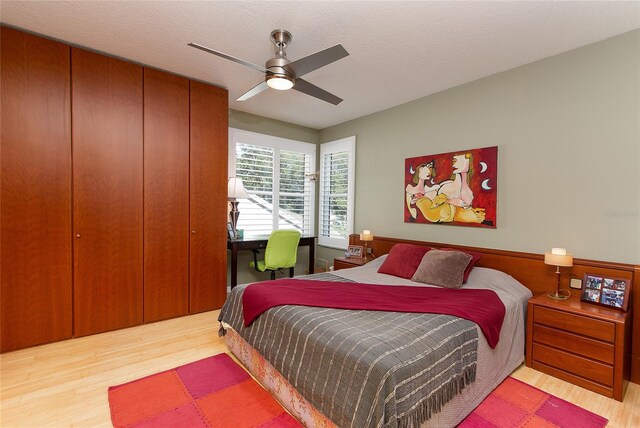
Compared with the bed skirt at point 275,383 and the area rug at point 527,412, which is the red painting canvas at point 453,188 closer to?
the area rug at point 527,412

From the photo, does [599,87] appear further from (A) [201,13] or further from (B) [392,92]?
(A) [201,13]

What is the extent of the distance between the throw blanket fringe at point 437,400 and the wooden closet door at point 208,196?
284cm

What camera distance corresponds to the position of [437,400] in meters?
1.56

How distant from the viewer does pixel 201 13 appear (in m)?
2.19

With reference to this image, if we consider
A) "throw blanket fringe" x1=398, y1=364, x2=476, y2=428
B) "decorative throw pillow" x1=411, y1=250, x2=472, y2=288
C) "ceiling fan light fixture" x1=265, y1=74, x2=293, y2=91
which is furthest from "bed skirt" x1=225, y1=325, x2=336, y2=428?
"ceiling fan light fixture" x1=265, y1=74, x2=293, y2=91

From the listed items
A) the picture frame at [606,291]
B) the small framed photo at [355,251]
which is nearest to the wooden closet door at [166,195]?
the small framed photo at [355,251]

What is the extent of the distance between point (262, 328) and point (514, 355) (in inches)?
79.4

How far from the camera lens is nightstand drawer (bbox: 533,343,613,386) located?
6.79 feet

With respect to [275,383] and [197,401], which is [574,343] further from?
[197,401]

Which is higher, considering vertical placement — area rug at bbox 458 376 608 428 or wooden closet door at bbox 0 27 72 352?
wooden closet door at bbox 0 27 72 352

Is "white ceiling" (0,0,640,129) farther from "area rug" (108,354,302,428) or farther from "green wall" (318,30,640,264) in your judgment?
"area rug" (108,354,302,428)

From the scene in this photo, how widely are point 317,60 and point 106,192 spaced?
7.96 ft

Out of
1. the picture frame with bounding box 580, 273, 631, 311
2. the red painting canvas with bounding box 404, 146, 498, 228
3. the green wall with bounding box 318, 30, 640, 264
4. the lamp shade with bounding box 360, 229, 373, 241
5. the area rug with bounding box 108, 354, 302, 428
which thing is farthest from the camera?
the lamp shade with bounding box 360, 229, 373, 241

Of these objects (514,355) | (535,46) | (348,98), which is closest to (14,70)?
(348,98)
